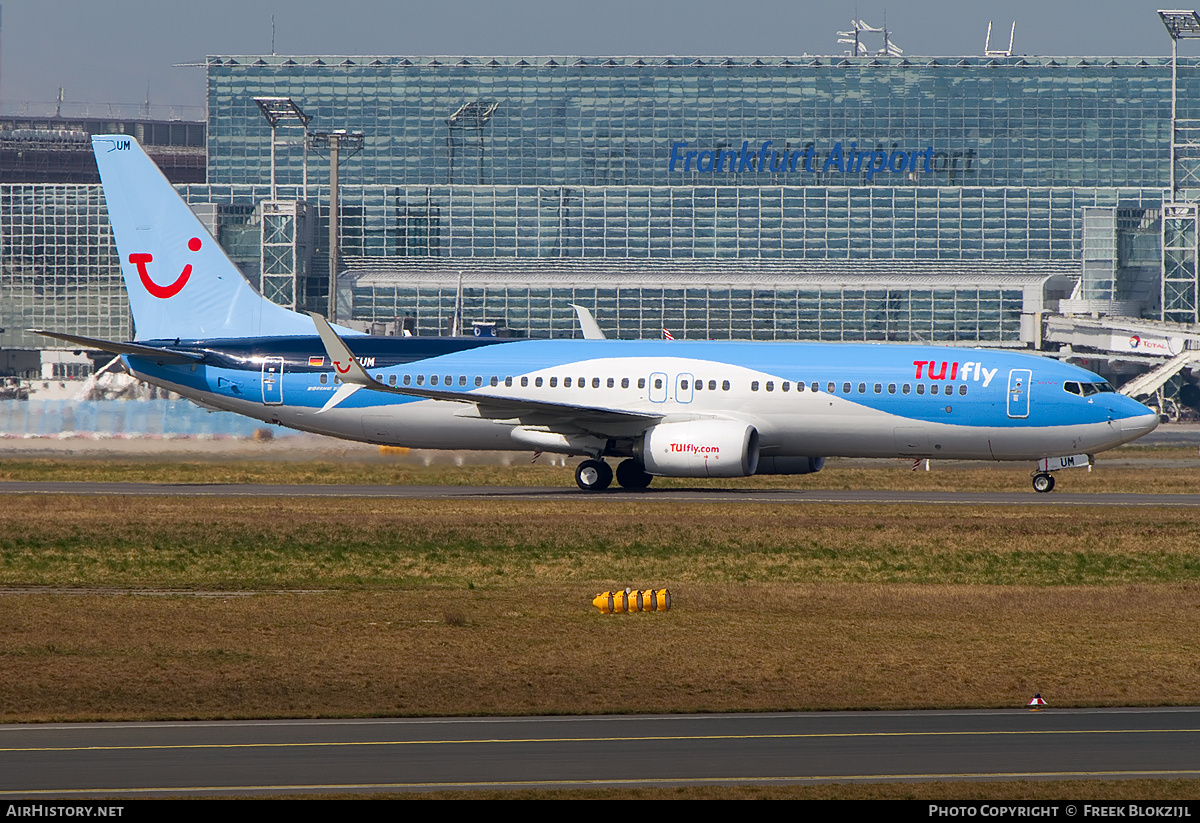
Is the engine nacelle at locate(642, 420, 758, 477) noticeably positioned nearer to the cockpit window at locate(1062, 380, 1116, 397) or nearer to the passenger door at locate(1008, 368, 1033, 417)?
the passenger door at locate(1008, 368, 1033, 417)

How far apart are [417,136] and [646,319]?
48.4 meters

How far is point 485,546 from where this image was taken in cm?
3038

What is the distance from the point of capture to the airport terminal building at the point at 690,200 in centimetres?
13062

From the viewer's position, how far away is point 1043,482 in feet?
146

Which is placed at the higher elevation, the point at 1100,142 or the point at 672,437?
the point at 1100,142

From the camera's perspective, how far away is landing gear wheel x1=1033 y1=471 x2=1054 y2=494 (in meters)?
44.2

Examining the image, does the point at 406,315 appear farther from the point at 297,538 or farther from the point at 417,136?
the point at 297,538

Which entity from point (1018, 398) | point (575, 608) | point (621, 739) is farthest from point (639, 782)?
point (1018, 398)

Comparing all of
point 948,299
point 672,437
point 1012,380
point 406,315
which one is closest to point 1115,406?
point 1012,380

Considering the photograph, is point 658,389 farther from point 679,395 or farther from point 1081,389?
point 1081,389

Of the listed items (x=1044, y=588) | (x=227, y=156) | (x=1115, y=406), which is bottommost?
(x=1044, y=588)

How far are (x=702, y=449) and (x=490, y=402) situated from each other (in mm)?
5850

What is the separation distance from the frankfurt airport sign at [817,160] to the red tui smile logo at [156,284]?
395ft
